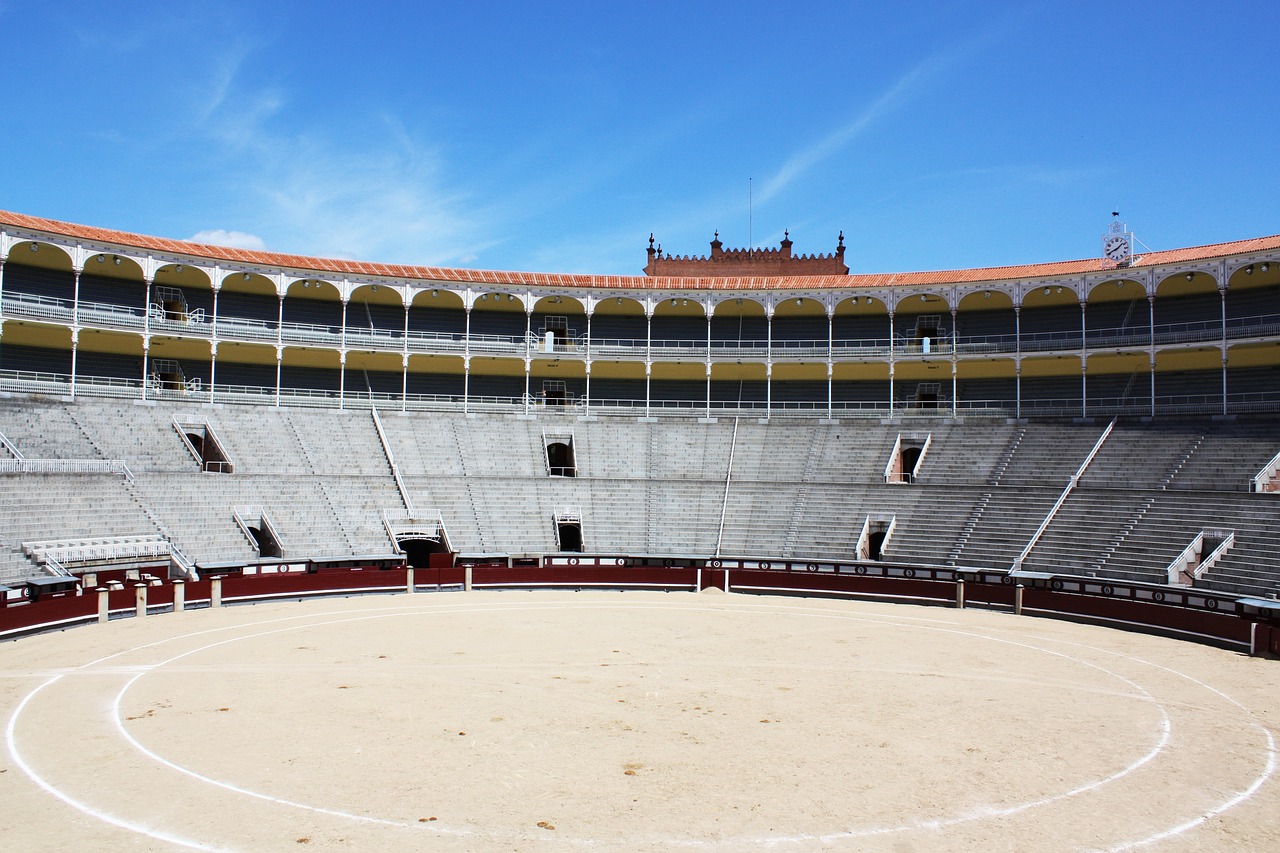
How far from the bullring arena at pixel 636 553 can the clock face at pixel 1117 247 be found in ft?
0.37

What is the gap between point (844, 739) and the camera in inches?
558

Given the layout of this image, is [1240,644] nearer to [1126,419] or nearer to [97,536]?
[1126,419]

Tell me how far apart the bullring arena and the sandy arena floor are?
0.11 meters

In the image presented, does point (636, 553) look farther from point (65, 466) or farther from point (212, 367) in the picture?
point (212, 367)

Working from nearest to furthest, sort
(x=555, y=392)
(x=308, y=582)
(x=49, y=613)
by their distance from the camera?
(x=49, y=613)
(x=308, y=582)
(x=555, y=392)

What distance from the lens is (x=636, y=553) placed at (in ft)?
121

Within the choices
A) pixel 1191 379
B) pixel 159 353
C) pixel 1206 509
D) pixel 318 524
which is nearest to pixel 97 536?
pixel 318 524

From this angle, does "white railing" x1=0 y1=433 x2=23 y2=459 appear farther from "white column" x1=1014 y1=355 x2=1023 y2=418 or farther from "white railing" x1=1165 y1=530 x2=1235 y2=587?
"white column" x1=1014 y1=355 x2=1023 y2=418

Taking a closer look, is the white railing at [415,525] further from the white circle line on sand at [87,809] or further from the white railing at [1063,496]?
the white railing at [1063,496]

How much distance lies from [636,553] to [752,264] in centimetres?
3018

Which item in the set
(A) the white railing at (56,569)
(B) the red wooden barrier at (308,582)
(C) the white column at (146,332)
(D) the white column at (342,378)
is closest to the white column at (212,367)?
(C) the white column at (146,332)

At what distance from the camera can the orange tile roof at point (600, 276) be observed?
39.3 metres

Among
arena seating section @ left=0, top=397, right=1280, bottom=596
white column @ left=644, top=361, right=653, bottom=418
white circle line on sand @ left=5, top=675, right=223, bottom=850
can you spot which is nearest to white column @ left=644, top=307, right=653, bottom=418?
white column @ left=644, top=361, right=653, bottom=418

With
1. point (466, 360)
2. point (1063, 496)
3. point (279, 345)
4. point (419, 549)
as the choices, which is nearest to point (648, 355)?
point (466, 360)
